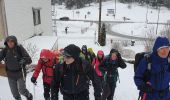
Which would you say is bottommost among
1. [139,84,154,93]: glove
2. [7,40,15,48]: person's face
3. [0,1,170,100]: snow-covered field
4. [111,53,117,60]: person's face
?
[0,1,170,100]: snow-covered field

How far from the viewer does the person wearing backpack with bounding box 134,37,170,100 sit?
14.4ft

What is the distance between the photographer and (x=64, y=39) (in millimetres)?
37562

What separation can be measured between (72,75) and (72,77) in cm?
3

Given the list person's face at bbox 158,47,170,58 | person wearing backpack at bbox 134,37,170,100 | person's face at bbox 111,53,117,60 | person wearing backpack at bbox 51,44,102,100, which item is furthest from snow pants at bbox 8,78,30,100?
person's face at bbox 158,47,170,58

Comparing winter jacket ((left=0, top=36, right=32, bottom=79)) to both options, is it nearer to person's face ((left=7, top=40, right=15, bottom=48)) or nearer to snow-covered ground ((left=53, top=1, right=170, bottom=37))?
person's face ((left=7, top=40, right=15, bottom=48))

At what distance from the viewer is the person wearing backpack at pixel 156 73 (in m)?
4.40

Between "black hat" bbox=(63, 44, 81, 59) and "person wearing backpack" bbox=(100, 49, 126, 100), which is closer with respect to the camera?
"black hat" bbox=(63, 44, 81, 59)

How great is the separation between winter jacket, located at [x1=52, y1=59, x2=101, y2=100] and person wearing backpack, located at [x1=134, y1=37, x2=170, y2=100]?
851mm

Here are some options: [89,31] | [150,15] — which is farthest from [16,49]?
[150,15]

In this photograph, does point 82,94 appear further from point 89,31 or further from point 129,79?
point 89,31

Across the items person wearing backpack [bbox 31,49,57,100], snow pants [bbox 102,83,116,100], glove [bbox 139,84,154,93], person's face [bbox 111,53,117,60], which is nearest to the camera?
glove [bbox 139,84,154,93]

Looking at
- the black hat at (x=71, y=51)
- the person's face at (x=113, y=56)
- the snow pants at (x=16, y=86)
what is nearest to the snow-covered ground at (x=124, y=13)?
the person's face at (x=113, y=56)

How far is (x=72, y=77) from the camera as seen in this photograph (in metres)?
4.24

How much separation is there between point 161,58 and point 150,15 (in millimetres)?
70334
